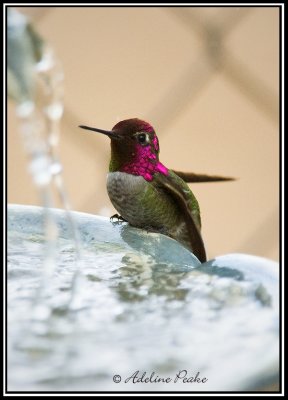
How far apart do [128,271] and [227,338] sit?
261mm

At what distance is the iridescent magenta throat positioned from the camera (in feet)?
4.28

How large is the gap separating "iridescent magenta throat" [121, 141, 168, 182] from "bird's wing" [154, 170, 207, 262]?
12 mm

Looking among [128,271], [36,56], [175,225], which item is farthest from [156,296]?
[175,225]

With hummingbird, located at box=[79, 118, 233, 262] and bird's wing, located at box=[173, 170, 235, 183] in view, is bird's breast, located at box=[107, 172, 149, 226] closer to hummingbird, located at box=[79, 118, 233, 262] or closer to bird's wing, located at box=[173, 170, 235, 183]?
hummingbird, located at box=[79, 118, 233, 262]

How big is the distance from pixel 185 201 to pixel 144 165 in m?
0.10

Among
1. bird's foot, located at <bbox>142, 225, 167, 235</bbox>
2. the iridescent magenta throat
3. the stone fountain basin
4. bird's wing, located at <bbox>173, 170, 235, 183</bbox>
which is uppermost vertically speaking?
the iridescent magenta throat

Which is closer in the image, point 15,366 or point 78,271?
point 15,366

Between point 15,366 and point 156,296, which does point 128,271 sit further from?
point 15,366

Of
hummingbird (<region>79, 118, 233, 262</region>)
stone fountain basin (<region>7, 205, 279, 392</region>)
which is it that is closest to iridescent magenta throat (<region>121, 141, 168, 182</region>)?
hummingbird (<region>79, 118, 233, 262</region>)

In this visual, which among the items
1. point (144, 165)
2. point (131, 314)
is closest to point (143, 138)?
point (144, 165)

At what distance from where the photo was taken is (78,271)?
1.02 metres

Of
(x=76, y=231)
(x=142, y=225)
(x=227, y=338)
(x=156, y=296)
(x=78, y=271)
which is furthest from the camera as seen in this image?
(x=142, y=225)

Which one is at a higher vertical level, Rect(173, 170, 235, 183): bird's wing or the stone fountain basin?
Rect(173, 170, 235, 183): bird's wing

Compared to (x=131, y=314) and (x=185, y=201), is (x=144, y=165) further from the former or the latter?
(x=131, y=314)
